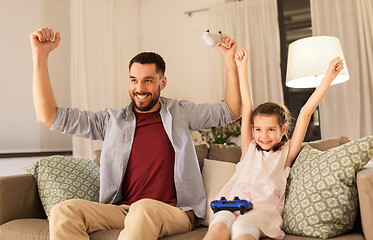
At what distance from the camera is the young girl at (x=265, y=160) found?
4.10 feet

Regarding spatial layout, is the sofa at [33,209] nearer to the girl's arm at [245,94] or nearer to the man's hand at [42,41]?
the girl's arm at [245,94]

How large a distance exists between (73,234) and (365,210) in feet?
3.29

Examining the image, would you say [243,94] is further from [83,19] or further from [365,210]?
[83,19]

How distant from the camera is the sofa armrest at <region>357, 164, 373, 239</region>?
1136 mm

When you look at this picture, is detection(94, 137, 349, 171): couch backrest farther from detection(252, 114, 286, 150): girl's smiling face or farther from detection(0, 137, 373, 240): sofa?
detection(252, 114, 286, 150): girl's smiling face

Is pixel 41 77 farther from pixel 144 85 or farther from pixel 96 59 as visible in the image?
pixel 96 59

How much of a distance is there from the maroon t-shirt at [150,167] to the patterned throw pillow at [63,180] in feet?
0.94

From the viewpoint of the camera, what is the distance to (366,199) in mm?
1143

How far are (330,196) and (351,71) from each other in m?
2.46

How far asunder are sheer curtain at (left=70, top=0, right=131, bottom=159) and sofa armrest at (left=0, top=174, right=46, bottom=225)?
132 cm

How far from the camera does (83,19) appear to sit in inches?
130

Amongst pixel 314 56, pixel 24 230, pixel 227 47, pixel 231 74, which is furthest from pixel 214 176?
pixel 314 56

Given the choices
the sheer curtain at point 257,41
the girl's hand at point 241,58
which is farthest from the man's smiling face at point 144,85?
the sheer curtain at point 257,41

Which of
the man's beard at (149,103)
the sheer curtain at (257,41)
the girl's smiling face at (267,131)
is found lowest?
the girl's smiling face at (267,131)
